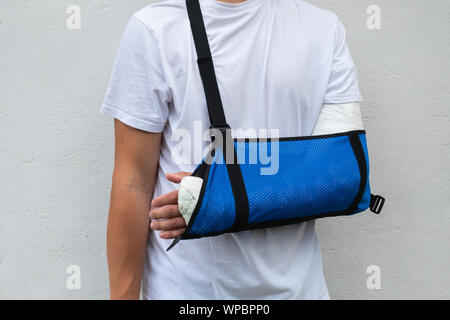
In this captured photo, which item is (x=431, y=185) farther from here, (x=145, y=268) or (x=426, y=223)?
(x=145, y=268)

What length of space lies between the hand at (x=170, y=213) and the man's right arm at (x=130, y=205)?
0.43ft

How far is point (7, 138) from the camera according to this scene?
1.68 metres

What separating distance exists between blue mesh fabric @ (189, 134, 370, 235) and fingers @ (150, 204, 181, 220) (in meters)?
0.07

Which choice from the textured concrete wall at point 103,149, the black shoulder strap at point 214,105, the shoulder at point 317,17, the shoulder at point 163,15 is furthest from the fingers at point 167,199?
the textured concrete wall at point 103,149

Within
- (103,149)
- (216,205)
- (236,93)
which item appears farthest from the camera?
(103,149)

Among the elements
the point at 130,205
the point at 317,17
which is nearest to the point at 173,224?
the point at 130,205

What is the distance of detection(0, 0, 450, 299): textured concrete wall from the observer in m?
1.65

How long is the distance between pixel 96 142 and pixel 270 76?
0.81 m

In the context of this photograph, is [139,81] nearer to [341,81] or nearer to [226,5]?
[226,5]

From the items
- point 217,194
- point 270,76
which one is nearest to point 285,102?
point 270,76

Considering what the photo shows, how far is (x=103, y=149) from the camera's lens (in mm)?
1717

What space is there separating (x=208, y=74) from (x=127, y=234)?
46 cm

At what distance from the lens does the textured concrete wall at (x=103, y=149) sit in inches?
64.8

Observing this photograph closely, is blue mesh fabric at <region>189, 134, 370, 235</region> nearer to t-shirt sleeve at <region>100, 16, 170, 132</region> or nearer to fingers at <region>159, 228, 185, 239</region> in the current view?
fingers at <region>159, 228, 185, 239</region>
